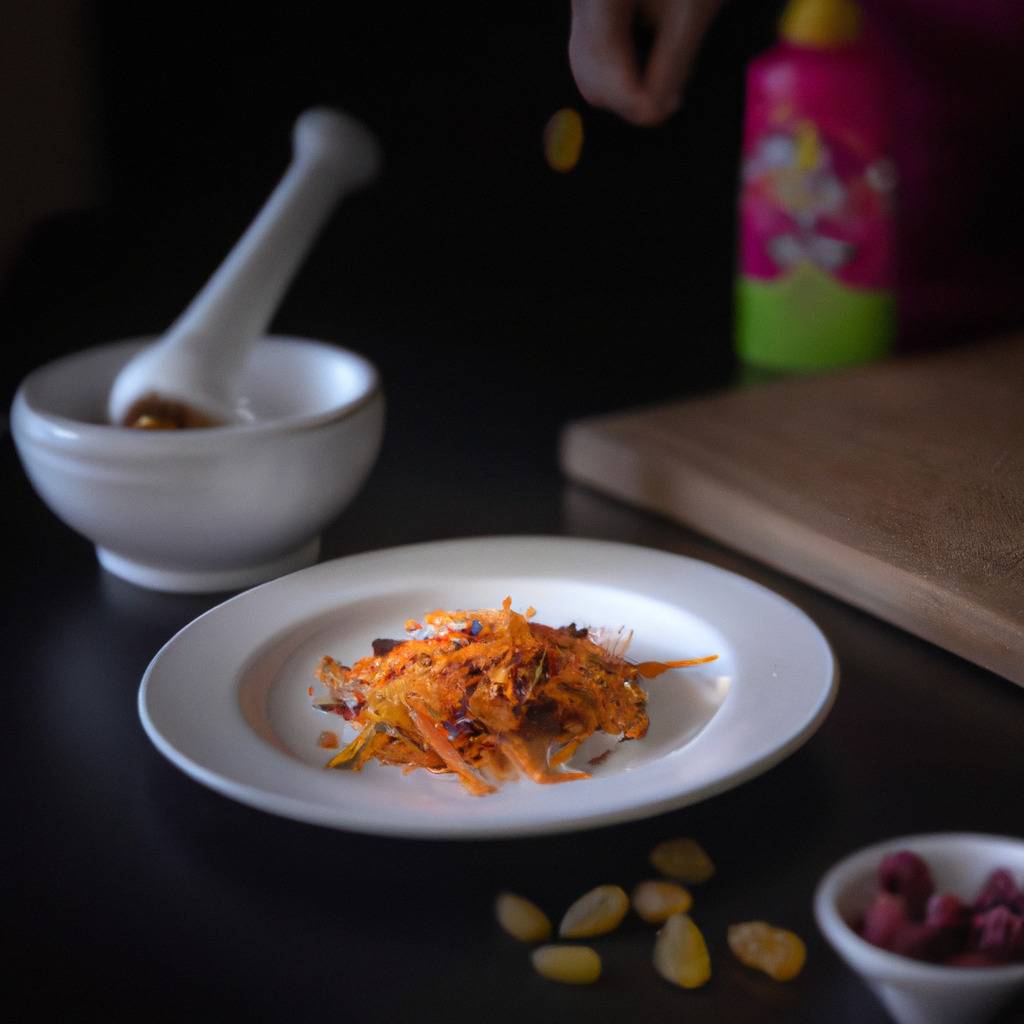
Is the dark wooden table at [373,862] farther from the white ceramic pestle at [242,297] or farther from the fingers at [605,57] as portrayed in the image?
the fingers at [605,57]

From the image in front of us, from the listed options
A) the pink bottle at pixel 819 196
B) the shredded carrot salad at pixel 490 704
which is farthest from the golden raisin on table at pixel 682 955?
the pink bottle at pixel 819 196

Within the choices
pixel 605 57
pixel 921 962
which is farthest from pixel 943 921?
pixel 605 57

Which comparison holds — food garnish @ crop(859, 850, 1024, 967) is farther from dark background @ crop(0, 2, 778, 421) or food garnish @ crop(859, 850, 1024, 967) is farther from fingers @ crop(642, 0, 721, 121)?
dark background @ crop(0, 2, 778, 421)

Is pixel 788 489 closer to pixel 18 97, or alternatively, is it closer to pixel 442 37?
pixel 442 37

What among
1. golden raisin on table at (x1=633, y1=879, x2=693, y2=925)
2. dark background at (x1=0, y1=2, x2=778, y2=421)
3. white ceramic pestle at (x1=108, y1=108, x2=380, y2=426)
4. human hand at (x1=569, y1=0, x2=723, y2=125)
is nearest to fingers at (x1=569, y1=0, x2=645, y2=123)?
human hand at (x1=569, y1=0, x2=723, y2=125)

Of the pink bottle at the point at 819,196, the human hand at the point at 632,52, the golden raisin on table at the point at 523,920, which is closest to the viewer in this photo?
the golden raisin on table at the point at 523,920

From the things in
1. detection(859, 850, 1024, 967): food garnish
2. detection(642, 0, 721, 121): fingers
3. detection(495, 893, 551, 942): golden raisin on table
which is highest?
detection(642, 0, 721, 121): fingers
